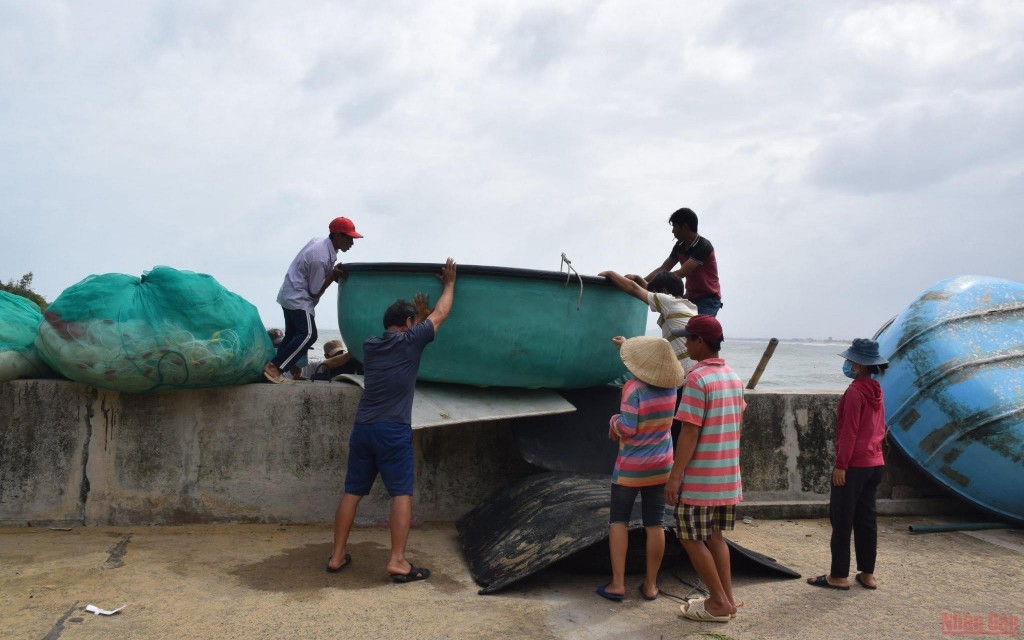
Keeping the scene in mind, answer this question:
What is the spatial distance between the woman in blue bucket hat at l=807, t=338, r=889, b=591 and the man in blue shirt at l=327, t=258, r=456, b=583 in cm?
201

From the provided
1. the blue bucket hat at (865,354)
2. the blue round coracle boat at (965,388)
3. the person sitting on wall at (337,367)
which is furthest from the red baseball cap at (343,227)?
the blue round coracle boat at (965,388)

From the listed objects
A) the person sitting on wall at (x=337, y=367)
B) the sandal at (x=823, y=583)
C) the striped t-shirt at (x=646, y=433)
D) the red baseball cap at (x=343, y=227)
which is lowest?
the sandal at (x=823, y=583)

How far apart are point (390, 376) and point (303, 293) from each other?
1371 millimetres

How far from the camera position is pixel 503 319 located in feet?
14.3

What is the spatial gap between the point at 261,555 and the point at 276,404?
3.05 feet

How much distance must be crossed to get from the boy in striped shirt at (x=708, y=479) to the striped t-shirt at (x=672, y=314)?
102 cm

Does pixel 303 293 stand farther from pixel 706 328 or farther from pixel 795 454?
pixel 795 454

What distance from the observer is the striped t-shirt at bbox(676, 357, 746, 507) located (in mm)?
3158

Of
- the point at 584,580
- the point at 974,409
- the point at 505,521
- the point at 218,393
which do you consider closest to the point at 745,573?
the point at 584,580

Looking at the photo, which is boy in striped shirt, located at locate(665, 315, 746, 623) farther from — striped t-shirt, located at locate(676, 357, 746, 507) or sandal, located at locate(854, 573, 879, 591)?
sandal, located at locate(854, 573, 879, 591)


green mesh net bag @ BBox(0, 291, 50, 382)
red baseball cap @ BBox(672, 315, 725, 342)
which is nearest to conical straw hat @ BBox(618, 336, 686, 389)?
red baseball cap @ BBox(672, 315, 725, 342)

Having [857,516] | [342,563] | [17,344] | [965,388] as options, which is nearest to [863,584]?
[857,516]

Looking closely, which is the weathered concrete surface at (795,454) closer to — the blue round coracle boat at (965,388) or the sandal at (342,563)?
the blue round coracle boat at (965,388)

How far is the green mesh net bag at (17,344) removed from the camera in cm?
426
